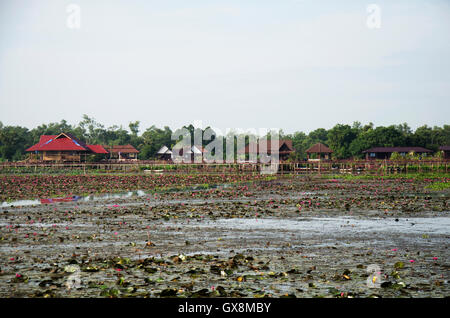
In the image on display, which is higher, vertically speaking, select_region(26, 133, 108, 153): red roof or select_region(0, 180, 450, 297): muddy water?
select_region(26, 133, 108, 153): red roof

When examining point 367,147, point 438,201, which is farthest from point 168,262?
point 367,147

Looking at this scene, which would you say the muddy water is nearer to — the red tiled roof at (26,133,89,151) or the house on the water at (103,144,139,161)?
the red tiled roof at (26,133,89,151)

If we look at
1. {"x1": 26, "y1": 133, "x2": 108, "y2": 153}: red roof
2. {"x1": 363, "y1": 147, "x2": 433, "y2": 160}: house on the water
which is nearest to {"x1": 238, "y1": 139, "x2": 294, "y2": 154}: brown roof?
{"x1": 363, "y1": 147, "x2": 433, "y2": 160}: house on the water

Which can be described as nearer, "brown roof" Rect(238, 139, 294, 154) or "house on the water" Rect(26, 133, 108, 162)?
"house on the water" Rect(26, 133, 108, 162)

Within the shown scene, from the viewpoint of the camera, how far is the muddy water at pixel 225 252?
821cm

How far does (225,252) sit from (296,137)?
14930 cm

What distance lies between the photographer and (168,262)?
10.2 metres

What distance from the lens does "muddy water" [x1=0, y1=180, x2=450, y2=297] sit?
821 centimetres

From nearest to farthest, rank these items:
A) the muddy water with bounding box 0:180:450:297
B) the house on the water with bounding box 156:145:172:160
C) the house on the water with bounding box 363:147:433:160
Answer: the muddy water with bounding box 0:180:450:297
the house on the water with bounding box 363:147:433:160
the house on the water with bounding box 156:145:172:160

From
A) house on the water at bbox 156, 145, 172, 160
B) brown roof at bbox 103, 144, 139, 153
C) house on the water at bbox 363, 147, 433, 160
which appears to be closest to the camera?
house on the water at bbox 363, 147, 433, 160

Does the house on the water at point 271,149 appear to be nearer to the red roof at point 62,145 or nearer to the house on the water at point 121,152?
the red roof at point 62,145

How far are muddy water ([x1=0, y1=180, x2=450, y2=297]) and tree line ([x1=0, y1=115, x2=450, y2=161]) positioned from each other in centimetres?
7434

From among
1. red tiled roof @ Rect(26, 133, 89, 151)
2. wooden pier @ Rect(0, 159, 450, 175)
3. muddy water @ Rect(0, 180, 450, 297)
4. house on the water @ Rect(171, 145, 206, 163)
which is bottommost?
muddy water @ Rect(0, 180, 450, 297)

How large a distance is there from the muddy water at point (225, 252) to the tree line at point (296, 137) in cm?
7434
